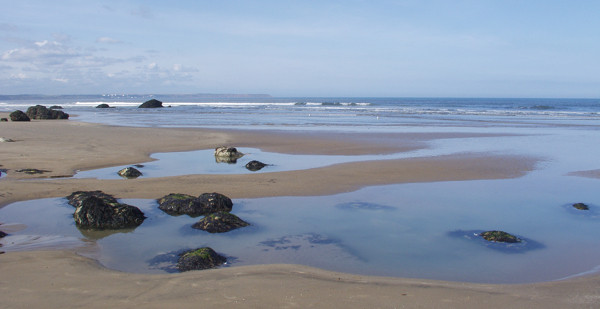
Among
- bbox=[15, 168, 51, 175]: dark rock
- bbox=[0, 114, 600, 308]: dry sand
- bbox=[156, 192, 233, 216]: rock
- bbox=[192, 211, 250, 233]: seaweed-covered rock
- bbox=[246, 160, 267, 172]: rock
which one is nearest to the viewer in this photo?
bbox=[0, 114, 600, 308]: dry sand

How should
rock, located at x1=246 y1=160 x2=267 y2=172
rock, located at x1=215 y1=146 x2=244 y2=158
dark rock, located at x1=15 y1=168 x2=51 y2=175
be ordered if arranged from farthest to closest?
rock, located at x1=215 y1=146 x2=244 y2=158 < rock, located at x1=246 y1=160 x2=267 y2=172 < dark rock, located at x1=15 y1=168 x2=51 y2=175

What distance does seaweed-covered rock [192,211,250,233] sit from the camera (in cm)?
604

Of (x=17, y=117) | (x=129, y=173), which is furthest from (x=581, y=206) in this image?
(x=17, y=117)

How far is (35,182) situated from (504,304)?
29.0 ft

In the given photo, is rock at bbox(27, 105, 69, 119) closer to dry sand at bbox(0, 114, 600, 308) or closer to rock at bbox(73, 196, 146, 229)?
dry sand at bbox(0, 114, 600, 308)

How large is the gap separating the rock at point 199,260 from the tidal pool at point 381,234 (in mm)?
137

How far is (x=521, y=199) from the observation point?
790 cm

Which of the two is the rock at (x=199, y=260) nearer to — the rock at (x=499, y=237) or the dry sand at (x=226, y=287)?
the dry sand at (x=226, y=287)

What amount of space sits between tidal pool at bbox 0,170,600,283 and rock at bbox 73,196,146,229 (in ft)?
0.56

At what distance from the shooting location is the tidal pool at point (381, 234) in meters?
4.81

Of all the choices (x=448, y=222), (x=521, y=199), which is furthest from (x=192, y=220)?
(x=521, y=199)

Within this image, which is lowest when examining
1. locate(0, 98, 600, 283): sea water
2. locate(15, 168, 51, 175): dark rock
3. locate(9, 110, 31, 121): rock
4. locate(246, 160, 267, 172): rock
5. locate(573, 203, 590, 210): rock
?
locate(0, 98, 600, 283): sea water

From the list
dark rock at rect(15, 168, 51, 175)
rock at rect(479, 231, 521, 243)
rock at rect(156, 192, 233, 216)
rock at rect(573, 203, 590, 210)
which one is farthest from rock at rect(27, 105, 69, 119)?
rock at rect(573, 203, 590, 210)

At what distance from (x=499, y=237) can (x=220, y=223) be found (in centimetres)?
403
